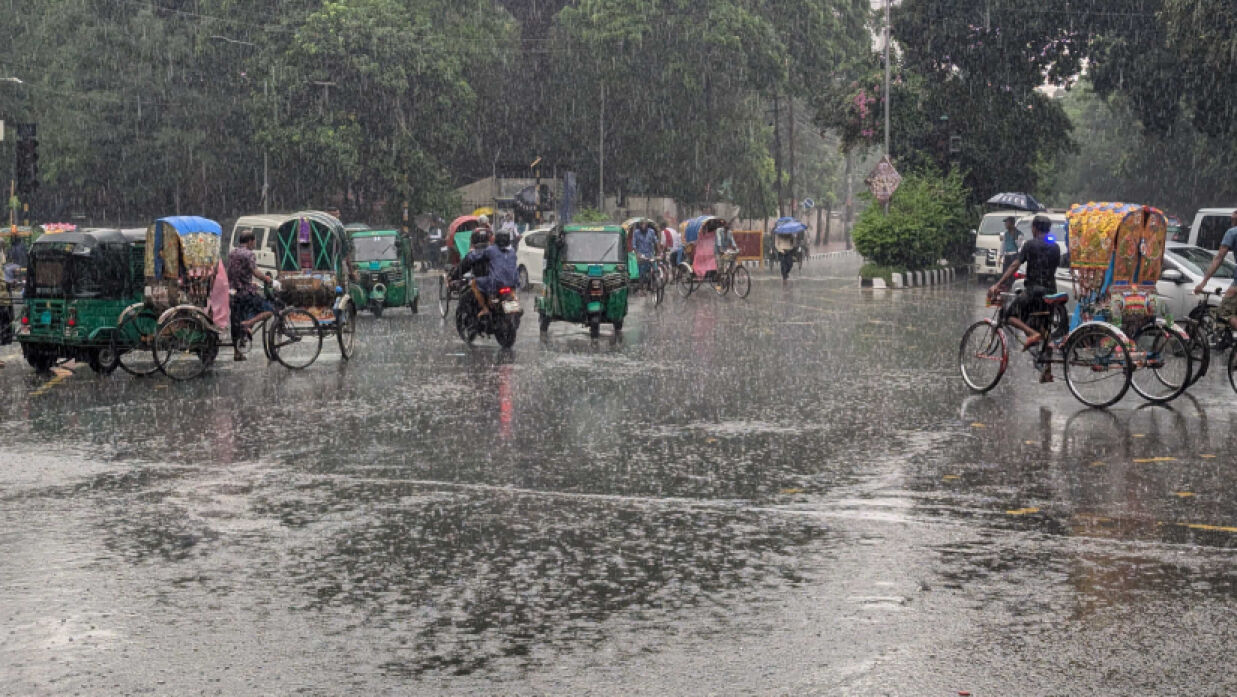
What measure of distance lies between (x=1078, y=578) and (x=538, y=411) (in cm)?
695

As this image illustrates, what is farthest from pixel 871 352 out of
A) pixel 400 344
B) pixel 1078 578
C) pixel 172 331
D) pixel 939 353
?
pixel 1078 578

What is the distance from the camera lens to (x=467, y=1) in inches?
2306

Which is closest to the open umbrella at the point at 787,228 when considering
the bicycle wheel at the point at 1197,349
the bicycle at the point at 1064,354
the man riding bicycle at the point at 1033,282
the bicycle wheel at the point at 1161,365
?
the bicycle wheel at the point at 1197,349

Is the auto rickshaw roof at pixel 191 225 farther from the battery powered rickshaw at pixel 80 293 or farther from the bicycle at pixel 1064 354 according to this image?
the bicycle at pixel 1064 354

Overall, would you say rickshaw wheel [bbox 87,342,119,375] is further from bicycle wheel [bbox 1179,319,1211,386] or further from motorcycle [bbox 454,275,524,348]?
bicycle wheel [bbox 1179,319,1211,386]

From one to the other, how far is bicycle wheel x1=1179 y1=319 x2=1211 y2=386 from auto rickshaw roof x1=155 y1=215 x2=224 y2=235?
10.3 metres

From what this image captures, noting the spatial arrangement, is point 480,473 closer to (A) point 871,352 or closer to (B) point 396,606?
(B) point 396,606

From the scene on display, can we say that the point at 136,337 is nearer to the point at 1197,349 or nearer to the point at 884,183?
the point at 1197,349

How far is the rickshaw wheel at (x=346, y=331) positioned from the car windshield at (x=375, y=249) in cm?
883

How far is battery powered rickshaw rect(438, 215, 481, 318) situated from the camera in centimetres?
2525

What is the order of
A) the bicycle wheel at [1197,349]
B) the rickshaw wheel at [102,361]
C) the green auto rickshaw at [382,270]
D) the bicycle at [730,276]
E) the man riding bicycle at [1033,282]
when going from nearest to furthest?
the bicycle wheel at [1197,349] < the man riding bicycle at [1033,282] < the rickshaw wheel at [102,361] < the green auto rickshaw at [382,270] < the bicycle at [730,276]

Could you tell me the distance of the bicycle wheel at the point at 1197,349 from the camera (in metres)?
13.9

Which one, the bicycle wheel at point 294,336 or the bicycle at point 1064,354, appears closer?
the bicycle at point 1064,354

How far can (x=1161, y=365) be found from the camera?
13.2 meters
